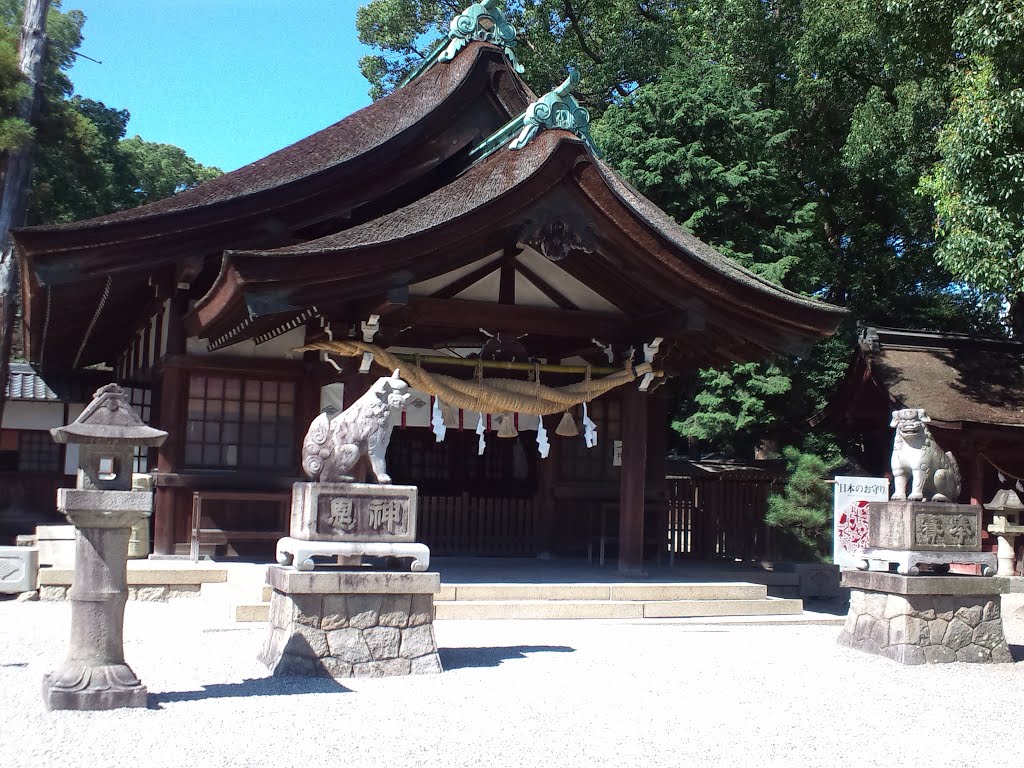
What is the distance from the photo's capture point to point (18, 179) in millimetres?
17422

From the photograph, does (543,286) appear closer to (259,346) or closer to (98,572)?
(259,346)

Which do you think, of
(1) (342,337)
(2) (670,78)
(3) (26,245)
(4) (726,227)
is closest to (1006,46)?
(4) (726,227)

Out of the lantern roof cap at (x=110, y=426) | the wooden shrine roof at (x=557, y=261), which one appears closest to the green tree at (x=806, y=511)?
the wooden shrine roof at (x=557, y=261)

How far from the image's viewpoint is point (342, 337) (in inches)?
432

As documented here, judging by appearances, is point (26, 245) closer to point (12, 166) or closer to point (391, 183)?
point (391, 183)

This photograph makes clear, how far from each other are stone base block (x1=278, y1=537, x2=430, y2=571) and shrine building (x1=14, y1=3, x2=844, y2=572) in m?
2.93

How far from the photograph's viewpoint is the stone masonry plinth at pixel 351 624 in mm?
7164

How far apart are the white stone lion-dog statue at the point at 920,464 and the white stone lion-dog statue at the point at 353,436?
4647mm

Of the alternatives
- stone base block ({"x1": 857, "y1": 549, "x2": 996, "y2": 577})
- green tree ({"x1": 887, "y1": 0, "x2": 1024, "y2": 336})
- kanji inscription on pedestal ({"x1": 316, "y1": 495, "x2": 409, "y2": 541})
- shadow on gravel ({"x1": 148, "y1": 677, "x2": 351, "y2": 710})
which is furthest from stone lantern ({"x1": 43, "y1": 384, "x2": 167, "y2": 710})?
green tree ({"x1": 887, "y1": 0, "x2": 1024, "y2": 336})

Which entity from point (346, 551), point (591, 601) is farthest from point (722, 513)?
point (346, 551)

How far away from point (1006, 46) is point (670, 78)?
7301 millimetres

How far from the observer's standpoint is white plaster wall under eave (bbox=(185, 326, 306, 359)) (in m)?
12.3

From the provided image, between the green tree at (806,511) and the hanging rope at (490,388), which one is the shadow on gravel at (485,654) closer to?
the hanging rope at (490,388)

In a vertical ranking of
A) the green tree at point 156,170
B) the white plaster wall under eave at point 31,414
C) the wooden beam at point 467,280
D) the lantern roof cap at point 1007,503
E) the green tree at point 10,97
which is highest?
the green tree at point 156,170
